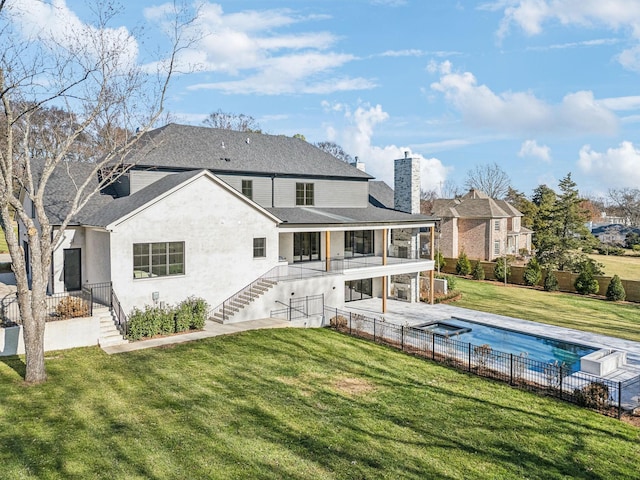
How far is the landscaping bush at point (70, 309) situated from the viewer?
15758 millimetres

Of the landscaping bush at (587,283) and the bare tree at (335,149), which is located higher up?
the bare tree at (335,149)

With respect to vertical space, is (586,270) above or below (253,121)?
below

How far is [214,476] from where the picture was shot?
8.16 metres

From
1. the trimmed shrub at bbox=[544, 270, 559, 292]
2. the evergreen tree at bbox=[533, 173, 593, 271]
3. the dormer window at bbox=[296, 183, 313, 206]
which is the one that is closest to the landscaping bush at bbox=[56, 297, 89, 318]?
the dormer window at bbox=[296, 183, 313, 206]

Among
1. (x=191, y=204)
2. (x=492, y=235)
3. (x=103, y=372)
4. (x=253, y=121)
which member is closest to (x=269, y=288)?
(x=191, y=204)

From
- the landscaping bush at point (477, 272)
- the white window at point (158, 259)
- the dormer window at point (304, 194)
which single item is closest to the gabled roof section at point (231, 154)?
the dormer window at point (304, 194)

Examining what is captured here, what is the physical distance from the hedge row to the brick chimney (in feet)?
56.8

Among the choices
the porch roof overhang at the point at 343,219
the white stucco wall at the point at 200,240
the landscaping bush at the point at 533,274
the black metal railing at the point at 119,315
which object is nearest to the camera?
the black metal railing at the point at 119,315

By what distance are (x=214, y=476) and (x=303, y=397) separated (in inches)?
162

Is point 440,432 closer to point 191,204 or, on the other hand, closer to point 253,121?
point 191,204

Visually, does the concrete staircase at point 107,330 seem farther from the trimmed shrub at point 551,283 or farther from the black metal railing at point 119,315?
the trimmed shrub at point 551,283

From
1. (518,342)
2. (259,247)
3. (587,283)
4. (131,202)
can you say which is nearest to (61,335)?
(131,202)

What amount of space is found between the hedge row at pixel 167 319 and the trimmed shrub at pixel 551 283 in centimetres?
2708

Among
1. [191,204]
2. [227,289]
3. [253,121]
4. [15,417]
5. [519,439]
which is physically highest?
[253,121]
